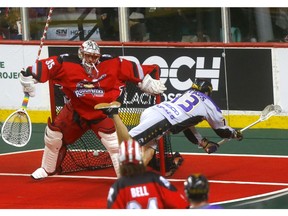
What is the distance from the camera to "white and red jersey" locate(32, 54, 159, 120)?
37.6ft

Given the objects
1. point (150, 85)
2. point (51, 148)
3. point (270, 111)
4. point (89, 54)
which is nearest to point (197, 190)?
point (150, 85)

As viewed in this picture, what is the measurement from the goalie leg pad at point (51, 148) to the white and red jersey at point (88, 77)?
437 mm

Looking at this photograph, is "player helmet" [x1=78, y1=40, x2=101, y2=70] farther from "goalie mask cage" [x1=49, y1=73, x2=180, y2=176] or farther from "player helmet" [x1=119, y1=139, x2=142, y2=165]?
"player helmet" [x1=119, y1=139, x2=142, y2=165]

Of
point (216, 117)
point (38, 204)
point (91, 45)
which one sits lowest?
point (38, 204)

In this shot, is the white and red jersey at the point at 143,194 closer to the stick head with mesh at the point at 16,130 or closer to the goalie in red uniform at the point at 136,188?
the goalie in red uniform at the point at 136,188

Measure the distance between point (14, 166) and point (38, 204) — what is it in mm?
2010

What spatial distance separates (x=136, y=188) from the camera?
798 centimetres

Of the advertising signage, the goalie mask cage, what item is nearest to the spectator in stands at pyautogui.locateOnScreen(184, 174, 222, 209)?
the goalie mask cage

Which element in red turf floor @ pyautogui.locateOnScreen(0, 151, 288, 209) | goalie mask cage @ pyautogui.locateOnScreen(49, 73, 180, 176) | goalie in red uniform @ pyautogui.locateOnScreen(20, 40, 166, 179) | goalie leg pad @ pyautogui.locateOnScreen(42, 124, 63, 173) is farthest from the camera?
goalie mask cage @ pyautogui.locateOnScreen(49, 73, 180, 176)

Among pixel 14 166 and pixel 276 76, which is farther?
pixel 276 76

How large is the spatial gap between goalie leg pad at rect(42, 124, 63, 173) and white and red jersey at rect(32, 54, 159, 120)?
1.43 ft
